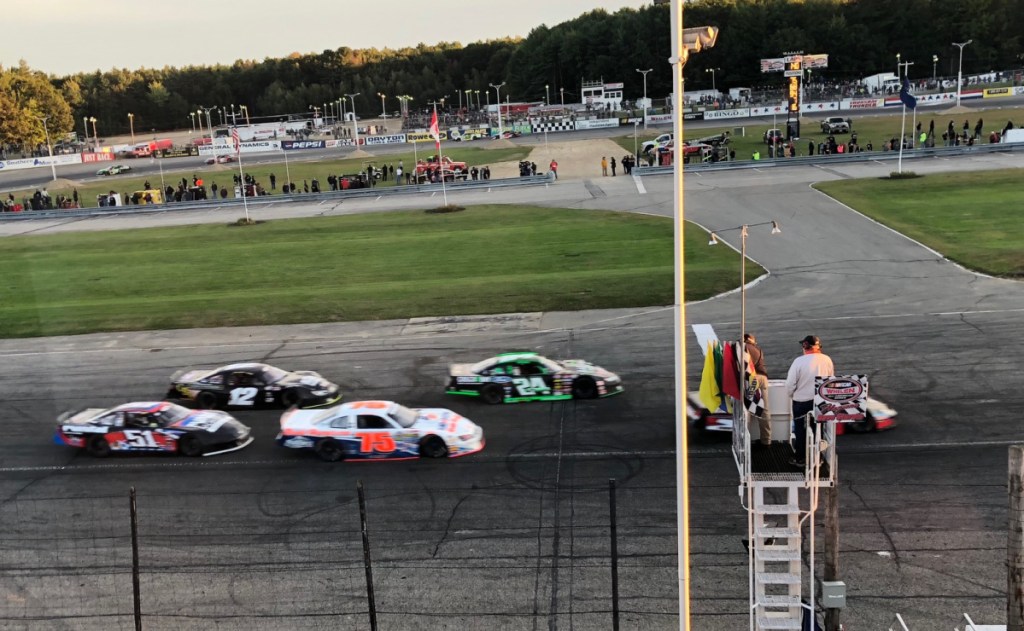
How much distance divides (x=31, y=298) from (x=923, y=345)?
32.8 m

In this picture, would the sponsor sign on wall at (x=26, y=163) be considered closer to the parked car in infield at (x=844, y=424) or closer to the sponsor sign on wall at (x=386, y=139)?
the sponsor sign on wall at (x=386, y=139)

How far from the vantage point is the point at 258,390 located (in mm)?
20422

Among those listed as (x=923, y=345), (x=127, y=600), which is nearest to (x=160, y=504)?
(x=127, y=600)

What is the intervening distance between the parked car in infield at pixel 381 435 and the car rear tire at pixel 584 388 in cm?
314

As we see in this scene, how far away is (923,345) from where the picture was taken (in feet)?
72.3

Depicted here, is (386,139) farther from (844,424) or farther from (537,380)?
(844,424)

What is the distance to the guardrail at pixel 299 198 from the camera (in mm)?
59656

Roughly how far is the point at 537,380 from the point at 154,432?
812cm

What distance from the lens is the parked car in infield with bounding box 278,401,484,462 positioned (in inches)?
661

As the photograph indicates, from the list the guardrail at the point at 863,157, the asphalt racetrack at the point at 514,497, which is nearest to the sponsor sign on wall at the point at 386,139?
the guardrail at the point at 863,157

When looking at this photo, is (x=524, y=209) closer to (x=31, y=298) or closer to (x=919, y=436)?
(x=31, y=298)

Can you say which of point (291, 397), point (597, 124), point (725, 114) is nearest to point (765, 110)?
point (725, 114)

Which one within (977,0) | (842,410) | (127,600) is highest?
(977,0)

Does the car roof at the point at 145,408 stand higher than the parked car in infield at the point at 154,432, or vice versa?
the car roof at the point at 145,408
